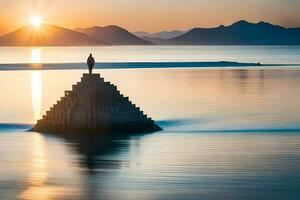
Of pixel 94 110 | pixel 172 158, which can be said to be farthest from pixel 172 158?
pixel 94 110

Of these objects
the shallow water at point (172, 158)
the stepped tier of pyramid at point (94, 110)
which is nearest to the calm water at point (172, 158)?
the shallow water at point (172, 158)

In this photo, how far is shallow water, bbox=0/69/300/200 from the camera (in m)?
26.5

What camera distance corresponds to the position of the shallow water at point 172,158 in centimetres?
2652

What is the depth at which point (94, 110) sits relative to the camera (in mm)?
39719

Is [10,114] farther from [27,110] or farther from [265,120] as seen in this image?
[265,120]

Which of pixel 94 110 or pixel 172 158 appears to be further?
pixel 94 110

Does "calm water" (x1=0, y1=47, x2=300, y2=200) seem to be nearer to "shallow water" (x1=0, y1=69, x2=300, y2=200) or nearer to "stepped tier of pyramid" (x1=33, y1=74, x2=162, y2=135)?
"shallow water" (x1=0, y1=69, x2=300, y2=200)

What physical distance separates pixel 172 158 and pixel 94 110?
23.2 ft

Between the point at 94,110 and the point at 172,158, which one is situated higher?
the point at 94,110

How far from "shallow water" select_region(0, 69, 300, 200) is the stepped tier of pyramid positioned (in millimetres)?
937

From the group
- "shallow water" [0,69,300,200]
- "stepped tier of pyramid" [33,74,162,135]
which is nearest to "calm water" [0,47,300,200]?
"shallow water" [0,69,300,200]

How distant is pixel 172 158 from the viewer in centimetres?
3394

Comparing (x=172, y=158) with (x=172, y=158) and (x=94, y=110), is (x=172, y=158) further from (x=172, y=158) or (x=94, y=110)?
(x=94, y=110)

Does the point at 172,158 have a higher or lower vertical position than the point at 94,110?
lower
